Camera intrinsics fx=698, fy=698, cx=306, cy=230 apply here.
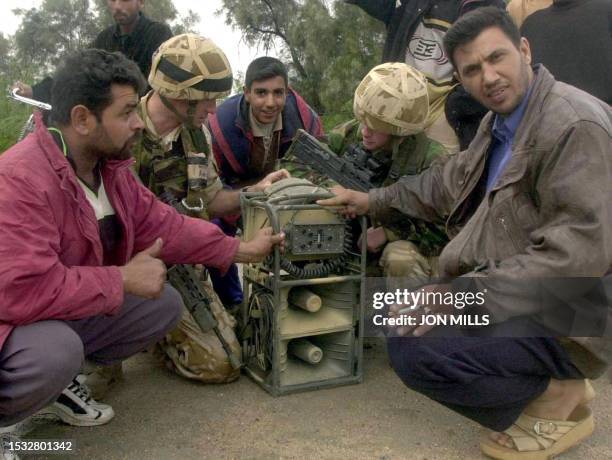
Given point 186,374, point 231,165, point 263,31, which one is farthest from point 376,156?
point 263,31

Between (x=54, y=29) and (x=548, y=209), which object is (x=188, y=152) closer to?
(x=548, y=209)

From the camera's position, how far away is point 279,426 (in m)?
3.21

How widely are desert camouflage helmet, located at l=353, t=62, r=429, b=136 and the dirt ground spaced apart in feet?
4.54

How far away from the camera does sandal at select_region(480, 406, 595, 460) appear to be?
2.87 m

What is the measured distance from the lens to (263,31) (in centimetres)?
1730

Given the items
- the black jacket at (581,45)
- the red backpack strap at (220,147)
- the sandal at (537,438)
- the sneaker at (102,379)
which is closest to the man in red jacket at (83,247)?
the sneaker at (102,379)

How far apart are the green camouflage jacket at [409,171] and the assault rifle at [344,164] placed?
6 centimetres

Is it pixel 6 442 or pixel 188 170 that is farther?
pixel 188 170

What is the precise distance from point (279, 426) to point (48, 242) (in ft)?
4.45

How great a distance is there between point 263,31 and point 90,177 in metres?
15.1

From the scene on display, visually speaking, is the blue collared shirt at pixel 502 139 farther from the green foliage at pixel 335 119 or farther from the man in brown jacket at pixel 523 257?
the green foliage at pixel 335 119

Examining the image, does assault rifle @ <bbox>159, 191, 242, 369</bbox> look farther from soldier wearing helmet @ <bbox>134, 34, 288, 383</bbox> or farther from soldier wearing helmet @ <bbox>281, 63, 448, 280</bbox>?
soldier wearing helmet @ <bbox>281, 63, 448, 280</bbox>

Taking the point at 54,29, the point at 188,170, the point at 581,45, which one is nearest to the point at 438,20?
the point at 581,45

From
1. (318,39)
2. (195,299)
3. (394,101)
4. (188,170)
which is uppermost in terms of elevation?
(318,39)
